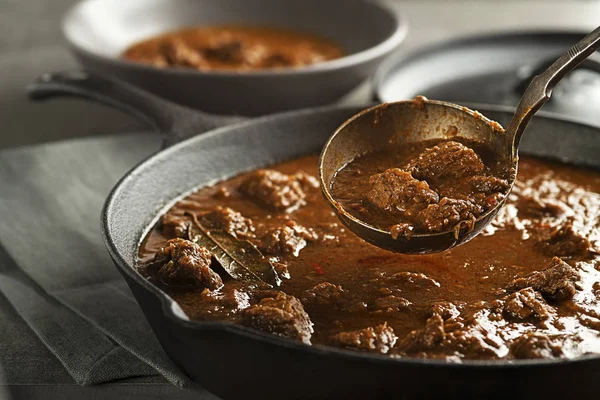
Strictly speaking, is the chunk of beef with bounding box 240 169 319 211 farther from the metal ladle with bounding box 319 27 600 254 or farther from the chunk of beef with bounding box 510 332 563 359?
the chunk of beef with bounding box 510 332 563 359

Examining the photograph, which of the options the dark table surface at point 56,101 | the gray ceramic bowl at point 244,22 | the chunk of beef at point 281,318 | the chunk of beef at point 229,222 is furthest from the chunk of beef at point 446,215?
the gray ceramic bowl at point 244,22

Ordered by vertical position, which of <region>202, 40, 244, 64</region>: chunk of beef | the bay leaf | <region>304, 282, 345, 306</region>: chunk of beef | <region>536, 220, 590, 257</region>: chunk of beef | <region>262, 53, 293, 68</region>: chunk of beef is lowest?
the bay leaf

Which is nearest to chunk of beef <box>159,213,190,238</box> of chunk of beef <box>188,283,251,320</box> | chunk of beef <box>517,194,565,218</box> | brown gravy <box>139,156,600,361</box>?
brown gravy <box>139,156,600,361</box>

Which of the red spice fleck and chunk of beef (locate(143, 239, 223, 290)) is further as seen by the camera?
the red spice fleck

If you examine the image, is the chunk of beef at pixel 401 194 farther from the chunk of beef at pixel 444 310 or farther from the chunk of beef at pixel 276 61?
the chunk of beef at pixel 276 61

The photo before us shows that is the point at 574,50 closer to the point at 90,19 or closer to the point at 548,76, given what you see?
the point at 548,76

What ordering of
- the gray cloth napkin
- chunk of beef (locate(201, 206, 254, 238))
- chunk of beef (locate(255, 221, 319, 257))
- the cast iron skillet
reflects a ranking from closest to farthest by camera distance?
the cast iron skillet → the gray cloth napkin → chunk of beef (locate(255, 221, 319, 257)) → chunk of beef (locate(201, 206, 254, 238))
